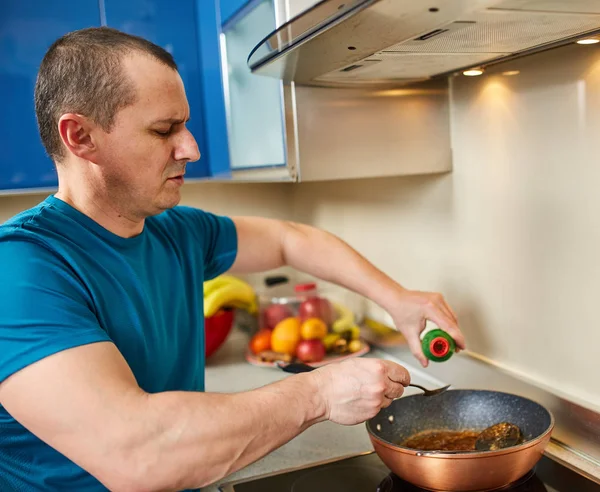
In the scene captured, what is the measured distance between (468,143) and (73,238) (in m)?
0.79

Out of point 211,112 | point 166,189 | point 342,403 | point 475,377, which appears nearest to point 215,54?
point 211,112

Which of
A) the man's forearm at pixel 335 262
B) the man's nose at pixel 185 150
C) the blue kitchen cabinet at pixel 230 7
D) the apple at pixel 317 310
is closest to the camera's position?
the man's nose at pixel 185 150

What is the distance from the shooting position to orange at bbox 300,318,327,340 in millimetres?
1647

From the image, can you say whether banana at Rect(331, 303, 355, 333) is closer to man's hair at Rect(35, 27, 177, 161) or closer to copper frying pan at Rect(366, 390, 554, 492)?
copper frying pan at Rect(366, 390, 554, 492)

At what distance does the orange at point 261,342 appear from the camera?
1738mm

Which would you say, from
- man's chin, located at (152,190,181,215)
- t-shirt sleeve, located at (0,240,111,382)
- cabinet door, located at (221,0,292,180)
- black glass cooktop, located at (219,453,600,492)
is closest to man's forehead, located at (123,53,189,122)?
man's chin, located at (152,190,181,215)

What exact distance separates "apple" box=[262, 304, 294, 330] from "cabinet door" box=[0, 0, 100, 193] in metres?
0.66

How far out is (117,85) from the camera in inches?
34.2

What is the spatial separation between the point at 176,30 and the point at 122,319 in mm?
1044

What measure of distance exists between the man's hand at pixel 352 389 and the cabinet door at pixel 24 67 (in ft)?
3.67

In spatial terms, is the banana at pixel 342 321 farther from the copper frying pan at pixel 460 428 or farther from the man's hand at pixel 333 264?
the copper frying pan at pixel 460 428

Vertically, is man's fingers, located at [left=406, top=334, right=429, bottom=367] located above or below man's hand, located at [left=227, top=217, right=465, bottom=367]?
below

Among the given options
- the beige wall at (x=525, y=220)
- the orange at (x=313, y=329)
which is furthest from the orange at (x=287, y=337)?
the beige wall at (x=525, y=220)

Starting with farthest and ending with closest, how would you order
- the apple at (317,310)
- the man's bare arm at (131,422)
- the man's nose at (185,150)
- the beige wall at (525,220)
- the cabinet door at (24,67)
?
the apple at (317,310)
the cabinet door at (24,67)
the beige wall at (525,220)
the man's nose at (185,150)
the man's bare arm at (131,422)
